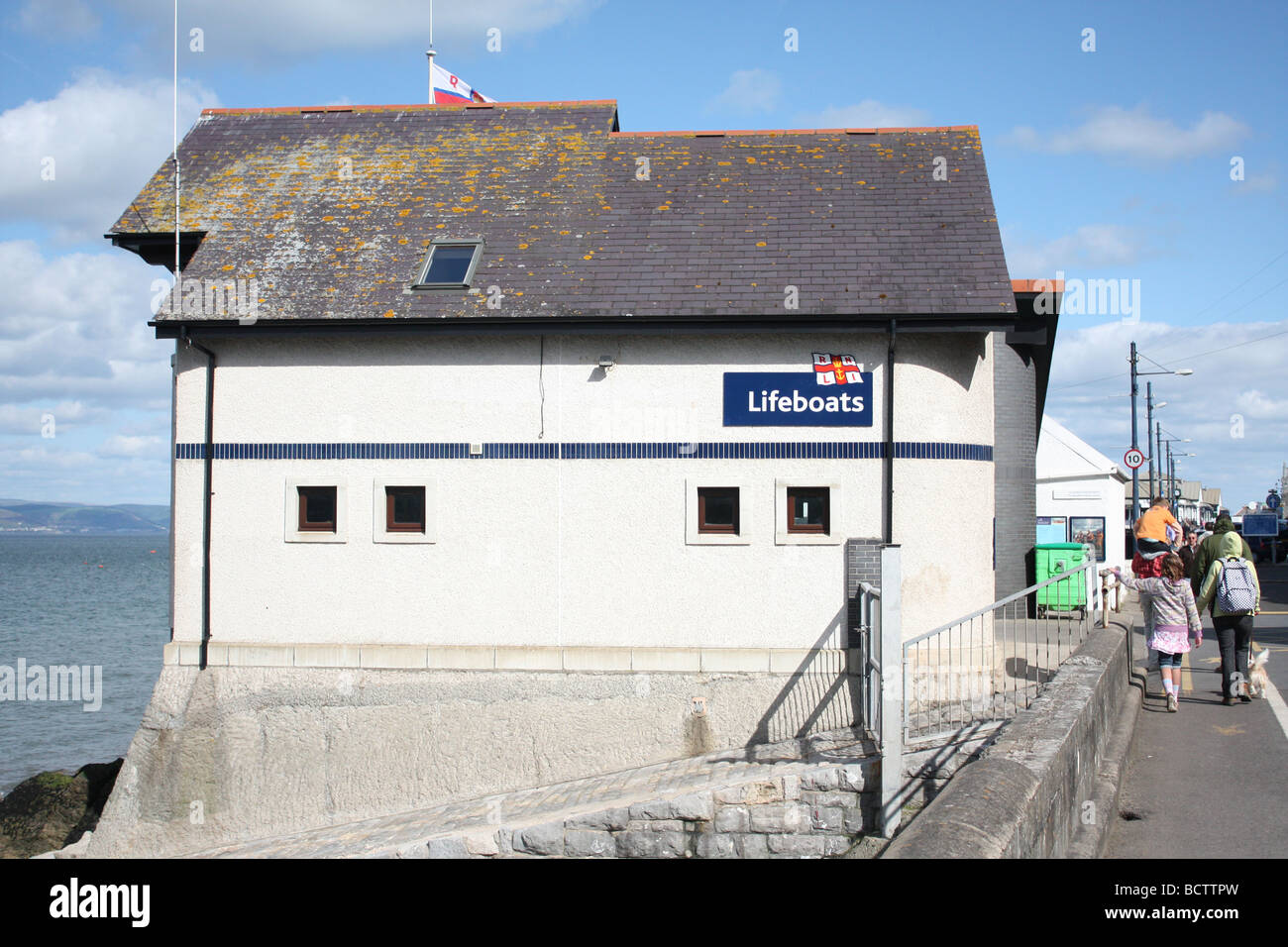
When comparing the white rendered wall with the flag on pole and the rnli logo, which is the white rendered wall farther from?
the flag on pole

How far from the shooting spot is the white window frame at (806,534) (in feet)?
40.2

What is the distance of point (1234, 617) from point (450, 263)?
366 inches

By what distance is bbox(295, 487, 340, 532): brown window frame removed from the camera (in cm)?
1284

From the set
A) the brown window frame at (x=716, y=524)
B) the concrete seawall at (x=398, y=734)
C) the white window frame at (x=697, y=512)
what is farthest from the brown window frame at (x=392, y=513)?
the brown window frame at (x=716, y=524)

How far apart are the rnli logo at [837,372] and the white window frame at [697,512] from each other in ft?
4.64

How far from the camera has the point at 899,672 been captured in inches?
369

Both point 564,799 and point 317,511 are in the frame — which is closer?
point 564,799

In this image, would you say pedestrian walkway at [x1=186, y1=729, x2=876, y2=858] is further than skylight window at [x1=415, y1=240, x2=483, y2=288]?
No

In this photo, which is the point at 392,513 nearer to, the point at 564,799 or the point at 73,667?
the point at 564,799

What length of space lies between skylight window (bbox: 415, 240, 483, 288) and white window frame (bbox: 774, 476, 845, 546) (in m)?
4.26

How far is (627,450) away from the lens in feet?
40.8

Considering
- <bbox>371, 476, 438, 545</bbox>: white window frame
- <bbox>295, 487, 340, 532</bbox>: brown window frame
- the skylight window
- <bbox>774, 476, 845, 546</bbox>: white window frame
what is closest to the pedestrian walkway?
<bbox>774, 476, 845, 546</bbox>: white window frame

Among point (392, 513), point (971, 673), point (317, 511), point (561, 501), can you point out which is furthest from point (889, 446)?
point (317, 511)
